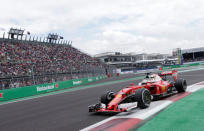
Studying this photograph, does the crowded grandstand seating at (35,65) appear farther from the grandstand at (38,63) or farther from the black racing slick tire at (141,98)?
the black racing slick tire at (141,98)

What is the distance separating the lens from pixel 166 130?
509cm

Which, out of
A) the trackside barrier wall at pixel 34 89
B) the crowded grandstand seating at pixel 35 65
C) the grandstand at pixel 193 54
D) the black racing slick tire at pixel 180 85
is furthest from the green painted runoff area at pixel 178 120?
the grandstand at pixel 193 54

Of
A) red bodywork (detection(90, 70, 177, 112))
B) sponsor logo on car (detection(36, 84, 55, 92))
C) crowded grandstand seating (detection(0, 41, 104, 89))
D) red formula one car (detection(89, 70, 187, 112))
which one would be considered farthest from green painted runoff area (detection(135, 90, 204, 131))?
sponsor logo on car (detection(36, 84, 55, 92))

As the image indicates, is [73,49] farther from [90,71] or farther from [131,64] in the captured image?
[131,64]

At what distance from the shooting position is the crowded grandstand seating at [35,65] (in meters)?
20.3

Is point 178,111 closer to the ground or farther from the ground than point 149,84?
closer to the ground

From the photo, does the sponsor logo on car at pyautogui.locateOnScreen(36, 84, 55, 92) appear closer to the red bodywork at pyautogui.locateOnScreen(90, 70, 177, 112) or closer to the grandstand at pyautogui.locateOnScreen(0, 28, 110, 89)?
the grandstand at pyautogui.locateOnScreen(0, 28, 110, 89)

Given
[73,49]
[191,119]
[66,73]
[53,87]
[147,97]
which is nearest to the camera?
[191,119]

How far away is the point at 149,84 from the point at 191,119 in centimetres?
351

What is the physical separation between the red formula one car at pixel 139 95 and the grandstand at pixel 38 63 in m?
13.6

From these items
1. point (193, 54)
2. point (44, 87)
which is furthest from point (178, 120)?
point (193, 54)

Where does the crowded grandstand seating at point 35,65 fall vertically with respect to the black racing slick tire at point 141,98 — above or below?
above

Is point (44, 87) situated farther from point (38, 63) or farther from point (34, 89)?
point (38, 63)

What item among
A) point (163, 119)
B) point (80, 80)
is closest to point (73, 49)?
point (80, 80)
